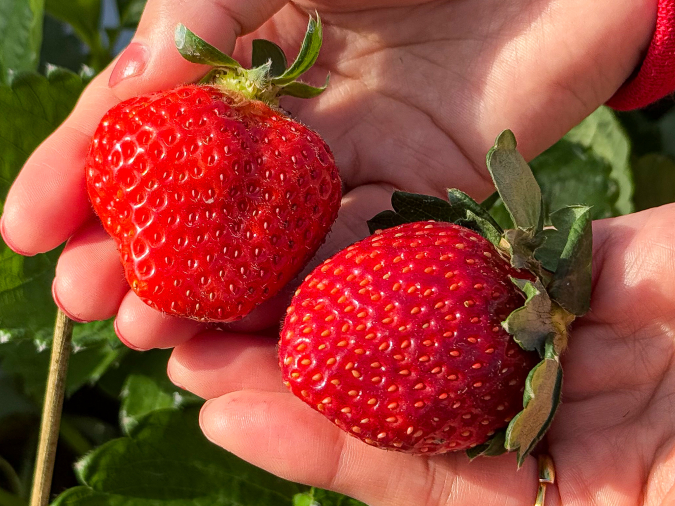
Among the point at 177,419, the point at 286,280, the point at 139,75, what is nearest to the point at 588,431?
the point at 286,280

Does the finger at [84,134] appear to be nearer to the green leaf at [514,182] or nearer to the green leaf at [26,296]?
the green leaf at [26,296]

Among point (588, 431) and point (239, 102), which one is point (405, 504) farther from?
point (239, 102)

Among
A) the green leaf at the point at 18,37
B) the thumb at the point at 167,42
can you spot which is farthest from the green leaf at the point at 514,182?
the green leaf at the point at 18,37

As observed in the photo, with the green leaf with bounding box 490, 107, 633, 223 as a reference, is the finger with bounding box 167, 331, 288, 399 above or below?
below

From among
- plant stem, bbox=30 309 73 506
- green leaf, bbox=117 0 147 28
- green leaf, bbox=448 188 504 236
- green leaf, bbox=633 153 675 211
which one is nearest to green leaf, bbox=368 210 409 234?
green leaf, bbox=448 188 504 236

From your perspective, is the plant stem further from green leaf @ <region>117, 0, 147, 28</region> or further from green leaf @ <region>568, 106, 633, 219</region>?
green leaf @ <region>568, 106, 633, 219</region>

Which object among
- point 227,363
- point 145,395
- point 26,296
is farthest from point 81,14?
point 227,363

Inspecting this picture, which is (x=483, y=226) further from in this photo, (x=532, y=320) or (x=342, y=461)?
(x=342, y=461)
